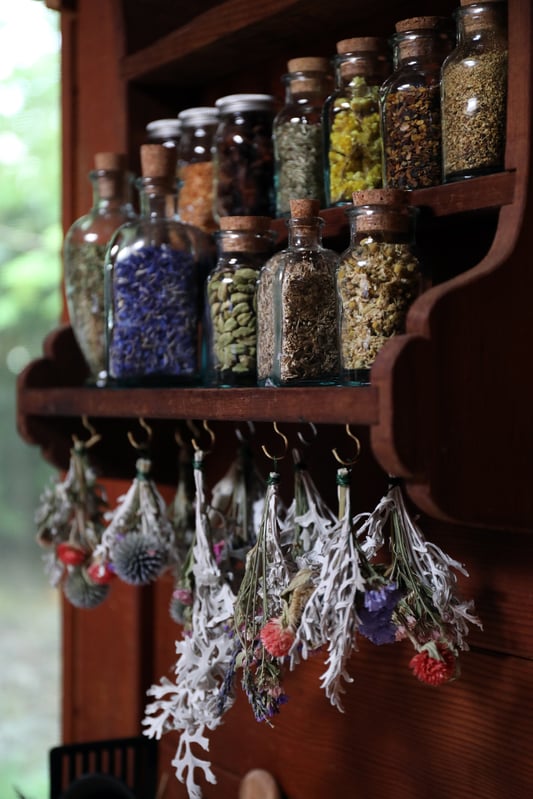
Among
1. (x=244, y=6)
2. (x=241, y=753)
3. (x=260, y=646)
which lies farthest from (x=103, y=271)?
(x=241, y=753)

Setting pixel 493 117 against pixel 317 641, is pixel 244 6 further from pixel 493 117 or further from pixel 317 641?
pixel 317 641

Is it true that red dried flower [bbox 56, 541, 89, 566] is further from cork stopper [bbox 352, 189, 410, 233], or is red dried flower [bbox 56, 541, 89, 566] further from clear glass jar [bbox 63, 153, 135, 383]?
cork stopper [bbox 352, 189, 410, 233]

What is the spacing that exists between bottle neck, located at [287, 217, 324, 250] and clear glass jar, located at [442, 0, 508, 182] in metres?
0.13

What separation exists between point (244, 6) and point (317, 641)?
0.63 meters

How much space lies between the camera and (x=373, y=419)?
75 cm

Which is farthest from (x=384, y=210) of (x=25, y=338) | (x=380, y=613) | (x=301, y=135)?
(x=25, y=338)

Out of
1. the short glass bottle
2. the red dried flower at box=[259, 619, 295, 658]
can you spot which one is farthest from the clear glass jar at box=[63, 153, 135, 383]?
the red dried flower at box=[259, 619, 295, 658]

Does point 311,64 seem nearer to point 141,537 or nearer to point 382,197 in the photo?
point 382,197

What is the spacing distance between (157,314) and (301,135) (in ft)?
0.75

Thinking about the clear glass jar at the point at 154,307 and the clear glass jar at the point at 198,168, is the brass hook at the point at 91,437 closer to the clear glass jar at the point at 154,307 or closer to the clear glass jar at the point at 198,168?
the clear glass jar at the point at 154,307

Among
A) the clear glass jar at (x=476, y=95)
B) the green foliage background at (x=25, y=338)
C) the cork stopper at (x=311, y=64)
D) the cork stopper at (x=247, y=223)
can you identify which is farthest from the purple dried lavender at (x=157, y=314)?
the green foliage background at (x=25, y=338)

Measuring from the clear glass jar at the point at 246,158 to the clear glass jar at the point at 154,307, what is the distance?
7cm

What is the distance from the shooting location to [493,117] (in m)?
0.84

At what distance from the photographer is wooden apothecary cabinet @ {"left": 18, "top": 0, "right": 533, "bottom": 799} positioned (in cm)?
76
